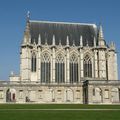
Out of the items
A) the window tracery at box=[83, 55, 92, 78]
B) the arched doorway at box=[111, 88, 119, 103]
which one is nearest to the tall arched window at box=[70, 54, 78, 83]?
the window tracery at box=[83, 55, 92, 78]

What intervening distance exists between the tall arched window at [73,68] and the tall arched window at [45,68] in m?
6.09

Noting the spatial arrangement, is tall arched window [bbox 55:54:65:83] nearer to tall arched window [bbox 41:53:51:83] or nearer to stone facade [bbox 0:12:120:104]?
stone facade [bbox 0:12:120:104]

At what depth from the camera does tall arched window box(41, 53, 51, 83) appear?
8056 cm

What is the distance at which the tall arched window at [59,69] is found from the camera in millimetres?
81188

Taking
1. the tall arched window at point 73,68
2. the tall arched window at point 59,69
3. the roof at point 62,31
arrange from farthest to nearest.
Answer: the roof at point 62,31
the tall arched window at point 73,68
the tall arched window at point 59,69

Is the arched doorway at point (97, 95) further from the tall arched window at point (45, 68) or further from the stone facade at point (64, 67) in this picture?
the tall arched window at point (45, 68)

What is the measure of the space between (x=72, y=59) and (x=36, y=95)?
602 inches

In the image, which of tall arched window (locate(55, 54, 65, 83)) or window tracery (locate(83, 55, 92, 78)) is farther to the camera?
window tracery (locate(83, 55, 92, 78))

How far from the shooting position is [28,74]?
79.1 m

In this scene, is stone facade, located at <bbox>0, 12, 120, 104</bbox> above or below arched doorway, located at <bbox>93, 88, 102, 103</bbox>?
above

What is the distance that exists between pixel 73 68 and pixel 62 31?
1132 centimetres

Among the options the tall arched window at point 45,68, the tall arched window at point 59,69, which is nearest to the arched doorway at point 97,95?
the tall arched window at point 59,69

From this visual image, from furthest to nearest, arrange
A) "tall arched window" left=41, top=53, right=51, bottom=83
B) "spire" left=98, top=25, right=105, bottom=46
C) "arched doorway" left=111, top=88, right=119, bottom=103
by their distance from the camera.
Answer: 1. "spire" left=98, top=25, right=105, bottom=46
2. "tall arched window" left=41, top=53, right=51, bottom=83
3. "arched doorway" left=111, top=88, right=119, bottom=103

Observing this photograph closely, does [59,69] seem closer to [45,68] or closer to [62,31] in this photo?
[45,68]
